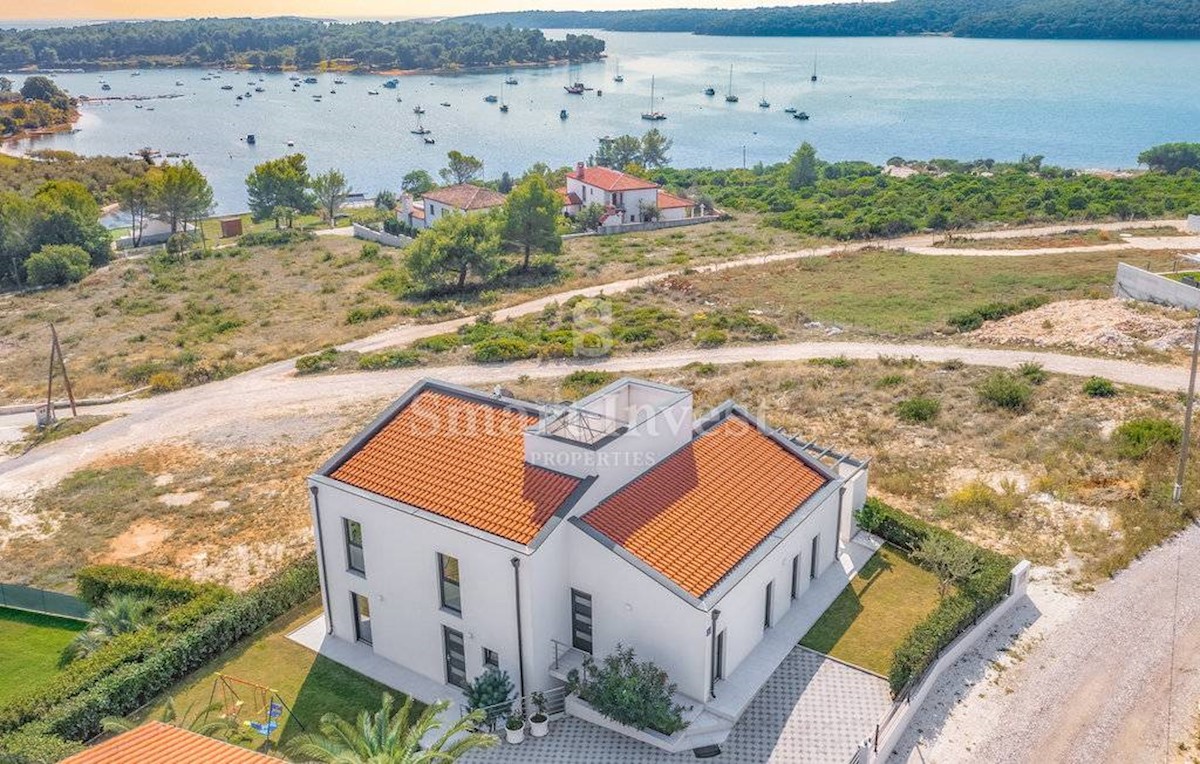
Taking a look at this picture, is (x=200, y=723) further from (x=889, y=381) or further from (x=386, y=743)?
(x=889, y=381)

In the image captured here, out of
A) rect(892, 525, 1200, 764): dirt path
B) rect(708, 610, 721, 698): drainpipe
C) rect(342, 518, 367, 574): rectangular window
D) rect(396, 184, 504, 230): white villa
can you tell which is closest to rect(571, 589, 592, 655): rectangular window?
rect(708, 610, 721, 698): drainpipe

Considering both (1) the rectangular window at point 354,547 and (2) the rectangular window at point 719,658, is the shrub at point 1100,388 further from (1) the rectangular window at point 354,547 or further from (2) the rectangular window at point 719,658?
(1) the rectangular window at point 354,547

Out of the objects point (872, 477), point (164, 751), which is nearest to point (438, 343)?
point (872, 477)

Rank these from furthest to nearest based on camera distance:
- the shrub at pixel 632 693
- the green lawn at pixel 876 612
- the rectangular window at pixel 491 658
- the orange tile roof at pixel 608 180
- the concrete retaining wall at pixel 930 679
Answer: the orange tile roof at pixel 608 180
the green lawn at pixel 876 612
the rectangular window at pixel 491 658
the shrub at pixel 632 693
the concrete retaining wall at pixel 930 679

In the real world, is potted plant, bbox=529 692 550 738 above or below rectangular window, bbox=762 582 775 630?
below

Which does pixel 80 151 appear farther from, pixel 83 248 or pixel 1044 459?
pixel 1044 459

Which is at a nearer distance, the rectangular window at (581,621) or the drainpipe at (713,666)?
the drainpipe at (713,666)

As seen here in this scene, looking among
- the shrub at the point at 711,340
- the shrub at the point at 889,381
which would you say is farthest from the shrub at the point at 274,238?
the shrub at the point at 889,381

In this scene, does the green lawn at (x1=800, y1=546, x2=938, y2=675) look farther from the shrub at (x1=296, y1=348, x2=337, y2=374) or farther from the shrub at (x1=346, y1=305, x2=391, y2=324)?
the shrub at (x1=346, y1=305, x2=391, y2=324)
